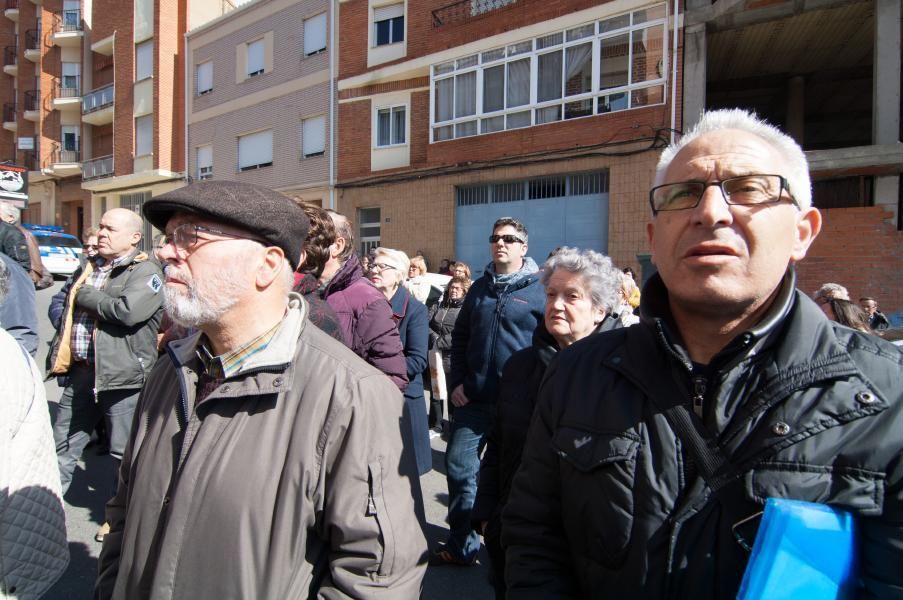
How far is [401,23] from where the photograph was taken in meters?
16.9

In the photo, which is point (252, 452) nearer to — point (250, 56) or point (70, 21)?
point (250, 56)

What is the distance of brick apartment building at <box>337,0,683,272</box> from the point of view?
12.5 m

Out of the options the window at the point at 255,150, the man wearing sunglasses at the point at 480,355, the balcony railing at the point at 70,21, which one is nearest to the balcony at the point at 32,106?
the balcony railing at the point at 70,21

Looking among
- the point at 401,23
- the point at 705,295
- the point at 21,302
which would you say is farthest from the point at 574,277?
the point at 401,23

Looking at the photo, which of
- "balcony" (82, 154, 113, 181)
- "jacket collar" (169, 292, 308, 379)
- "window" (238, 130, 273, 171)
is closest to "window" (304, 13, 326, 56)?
"window" (238, 130, 273, 171)

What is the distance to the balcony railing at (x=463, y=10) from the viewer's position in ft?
47.9

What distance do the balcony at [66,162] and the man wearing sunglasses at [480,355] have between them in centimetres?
3076

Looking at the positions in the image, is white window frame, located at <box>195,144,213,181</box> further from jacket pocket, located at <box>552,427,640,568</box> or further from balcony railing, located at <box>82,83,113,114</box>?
jacket pocket, located at <box>552,427,640,568</box>

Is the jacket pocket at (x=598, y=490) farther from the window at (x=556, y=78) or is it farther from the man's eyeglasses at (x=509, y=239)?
the window at (x=556, y=78)

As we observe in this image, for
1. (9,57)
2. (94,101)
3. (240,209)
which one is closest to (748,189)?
(240,209)

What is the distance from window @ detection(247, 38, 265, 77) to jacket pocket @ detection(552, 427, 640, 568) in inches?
852

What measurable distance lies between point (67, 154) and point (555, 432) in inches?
1349

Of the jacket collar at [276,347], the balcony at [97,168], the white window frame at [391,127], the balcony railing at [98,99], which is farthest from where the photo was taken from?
the balcony railing at [98,99]

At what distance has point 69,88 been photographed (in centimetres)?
2862
